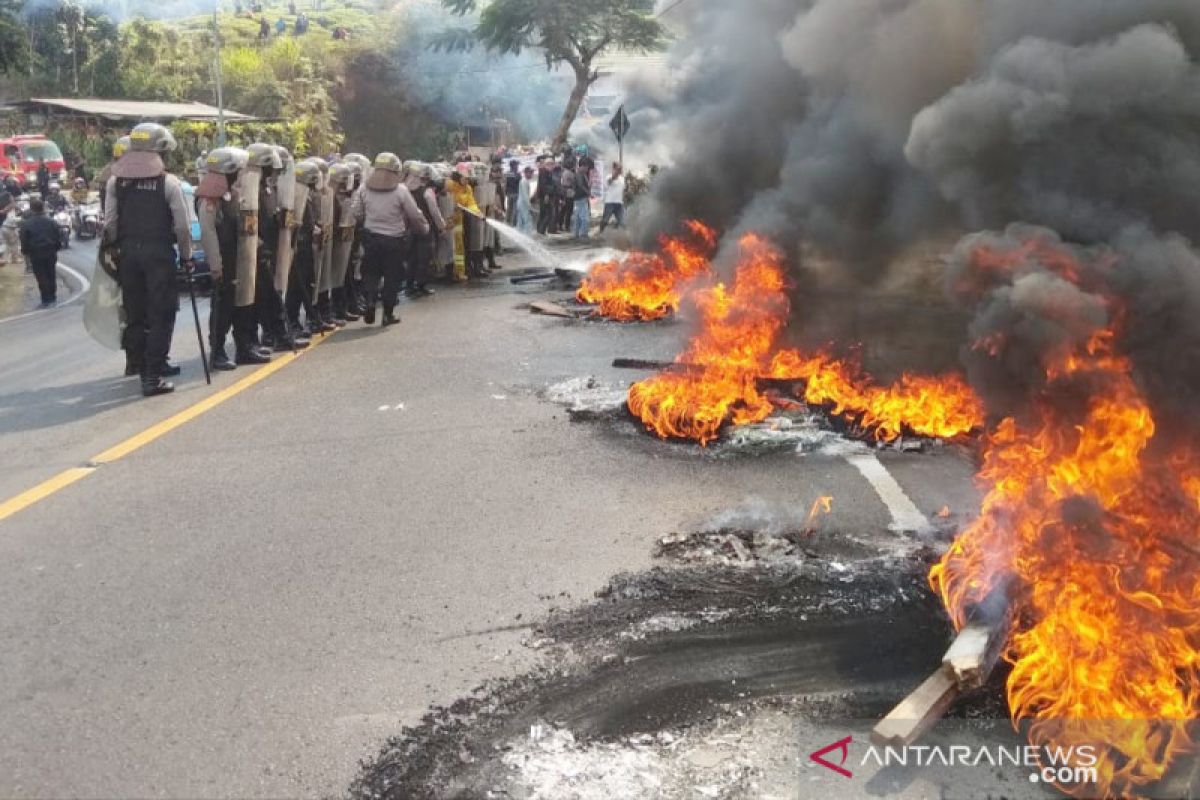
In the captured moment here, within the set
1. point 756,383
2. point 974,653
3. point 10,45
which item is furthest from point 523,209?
point 974,653

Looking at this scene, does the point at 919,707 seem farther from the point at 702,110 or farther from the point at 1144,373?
the point at 702,110

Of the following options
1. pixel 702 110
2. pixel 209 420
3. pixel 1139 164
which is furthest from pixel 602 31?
pixel 1139 164

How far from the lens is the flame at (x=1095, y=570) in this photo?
2.98 meters

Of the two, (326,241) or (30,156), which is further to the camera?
(30,156)

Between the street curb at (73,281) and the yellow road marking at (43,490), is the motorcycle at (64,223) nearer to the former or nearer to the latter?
the street curb at (73,281)

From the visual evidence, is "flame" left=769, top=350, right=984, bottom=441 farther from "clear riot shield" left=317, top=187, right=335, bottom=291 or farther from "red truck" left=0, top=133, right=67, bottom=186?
"red truck" left=0, top=133, right=67, bottom=186

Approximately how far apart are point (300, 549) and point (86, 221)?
23.2m

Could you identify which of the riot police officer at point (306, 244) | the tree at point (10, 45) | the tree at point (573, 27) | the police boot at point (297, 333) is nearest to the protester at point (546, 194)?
the tree at point (573, 27)

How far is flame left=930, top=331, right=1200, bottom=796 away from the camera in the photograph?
2.98 metres

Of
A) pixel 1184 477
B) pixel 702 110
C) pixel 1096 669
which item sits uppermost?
pixel 702 110

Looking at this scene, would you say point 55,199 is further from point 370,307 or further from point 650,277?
point 650,277

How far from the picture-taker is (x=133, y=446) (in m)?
6.53

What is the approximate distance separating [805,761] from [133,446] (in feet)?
16.9

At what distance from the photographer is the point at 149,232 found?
793 centimetres
